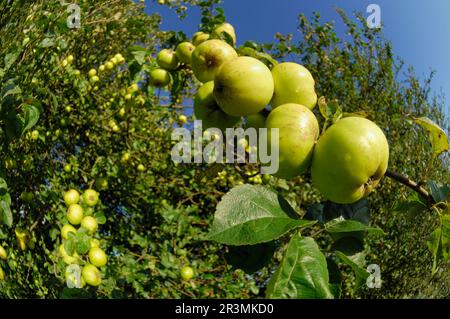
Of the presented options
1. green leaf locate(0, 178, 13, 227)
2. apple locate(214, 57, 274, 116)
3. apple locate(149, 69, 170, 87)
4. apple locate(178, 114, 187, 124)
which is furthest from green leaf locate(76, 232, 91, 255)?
apple locate(178, 114, 187, 124)

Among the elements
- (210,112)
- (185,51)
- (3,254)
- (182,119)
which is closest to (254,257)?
(210,112)

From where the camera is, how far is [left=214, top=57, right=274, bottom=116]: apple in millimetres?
765

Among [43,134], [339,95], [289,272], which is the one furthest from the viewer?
[339,95]

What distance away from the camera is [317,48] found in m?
5.52

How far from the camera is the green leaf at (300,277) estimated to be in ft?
1.65

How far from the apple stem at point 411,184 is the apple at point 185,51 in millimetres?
698

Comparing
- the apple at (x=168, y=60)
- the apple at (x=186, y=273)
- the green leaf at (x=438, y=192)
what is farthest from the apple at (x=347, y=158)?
the apple at (x=186, y=273)

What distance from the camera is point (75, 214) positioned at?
5.35ft

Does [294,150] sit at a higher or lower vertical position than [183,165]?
higher

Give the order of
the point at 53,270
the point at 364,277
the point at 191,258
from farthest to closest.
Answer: the point at 191,258
the point at 53,270
the point at 364,277

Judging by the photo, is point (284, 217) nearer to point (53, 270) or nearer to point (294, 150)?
point (294, 150)

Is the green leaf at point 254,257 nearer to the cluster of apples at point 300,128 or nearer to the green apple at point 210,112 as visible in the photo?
the cluster of apples at point 300,128

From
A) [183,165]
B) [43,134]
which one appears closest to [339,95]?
[183,165]
